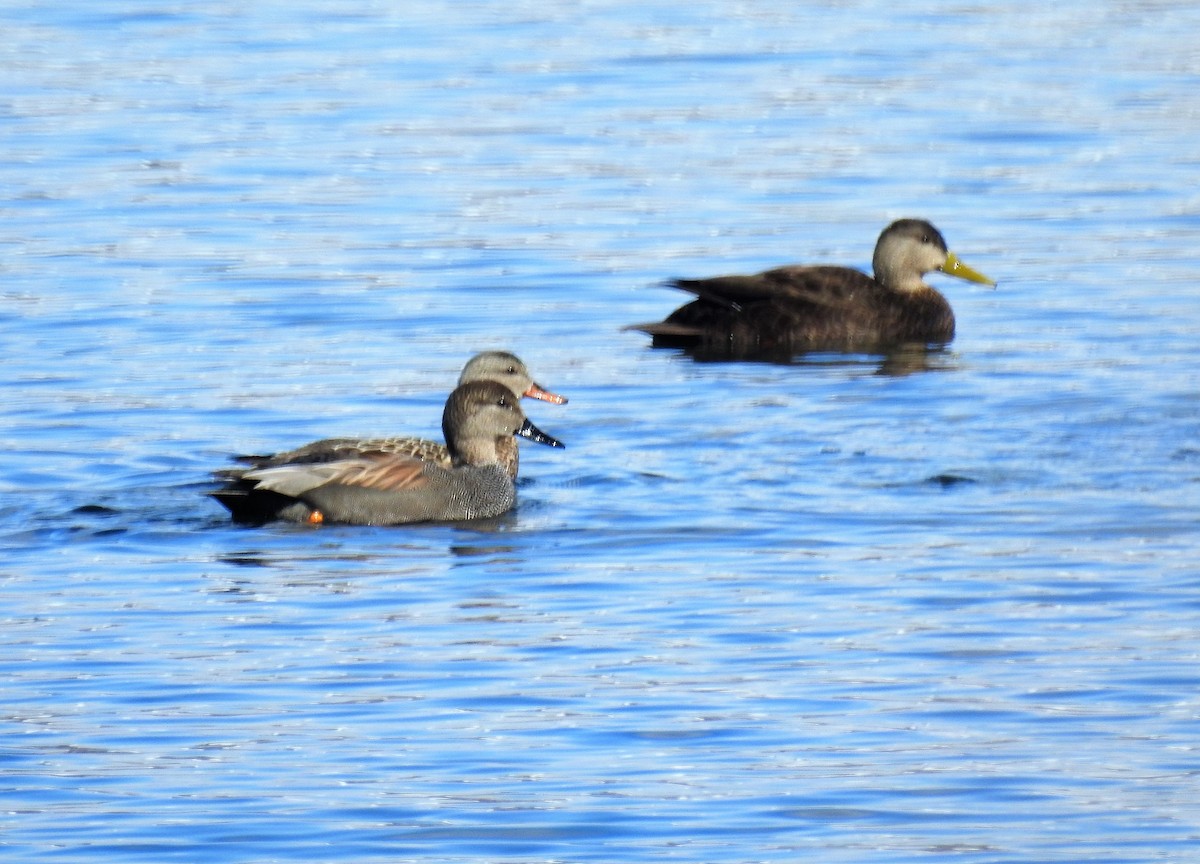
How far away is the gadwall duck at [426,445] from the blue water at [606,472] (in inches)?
11.9

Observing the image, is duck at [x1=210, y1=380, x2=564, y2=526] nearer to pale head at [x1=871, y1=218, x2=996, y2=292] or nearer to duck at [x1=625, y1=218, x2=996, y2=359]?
duck at [x1=625, y1=218, x2=996, y2=359]

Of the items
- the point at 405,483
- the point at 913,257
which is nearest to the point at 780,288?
the point at 913,257

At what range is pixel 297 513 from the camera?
506 inches

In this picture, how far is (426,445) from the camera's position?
13.5 metres

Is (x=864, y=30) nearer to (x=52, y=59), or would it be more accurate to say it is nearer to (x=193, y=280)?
(x=52, y=59)

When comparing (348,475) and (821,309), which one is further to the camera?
(821,309)

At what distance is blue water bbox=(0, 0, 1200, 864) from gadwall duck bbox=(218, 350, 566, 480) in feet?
0.99

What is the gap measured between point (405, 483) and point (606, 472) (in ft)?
3.70

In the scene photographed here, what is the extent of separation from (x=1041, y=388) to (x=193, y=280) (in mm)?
6586

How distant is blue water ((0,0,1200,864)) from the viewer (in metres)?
8.57

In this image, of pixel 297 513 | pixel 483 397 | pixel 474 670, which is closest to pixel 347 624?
pixel 474 670

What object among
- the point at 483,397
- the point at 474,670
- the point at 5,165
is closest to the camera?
the point at 474,670

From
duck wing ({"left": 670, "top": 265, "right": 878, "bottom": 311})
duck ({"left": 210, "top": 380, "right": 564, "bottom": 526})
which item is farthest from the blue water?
duck wing ({"left": 670, "top": 265, "right": 878, "bottom": 311})

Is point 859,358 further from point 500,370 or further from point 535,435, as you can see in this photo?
point 535,435
